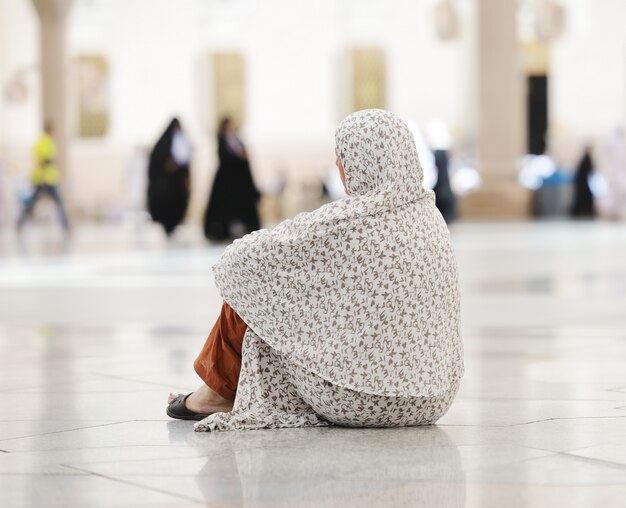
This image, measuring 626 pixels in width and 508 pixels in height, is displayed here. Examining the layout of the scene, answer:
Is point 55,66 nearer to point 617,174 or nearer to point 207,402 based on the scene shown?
point 617,174

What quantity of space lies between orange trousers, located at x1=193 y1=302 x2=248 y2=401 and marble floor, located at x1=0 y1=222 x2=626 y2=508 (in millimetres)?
169

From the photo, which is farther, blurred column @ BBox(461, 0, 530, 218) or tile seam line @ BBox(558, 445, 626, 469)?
blurred column @ BBox(461, 0, 530, 218)

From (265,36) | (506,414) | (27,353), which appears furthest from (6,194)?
(506,414)

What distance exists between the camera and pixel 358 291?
3.60 m

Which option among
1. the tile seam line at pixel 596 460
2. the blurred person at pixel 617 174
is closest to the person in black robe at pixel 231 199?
the blurred person at pixel 617 174

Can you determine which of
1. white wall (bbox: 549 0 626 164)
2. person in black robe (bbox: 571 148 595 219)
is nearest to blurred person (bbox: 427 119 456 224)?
person in black robe (bbox: 571 148 595 219)

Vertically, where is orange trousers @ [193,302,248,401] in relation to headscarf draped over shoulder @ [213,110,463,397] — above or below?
below

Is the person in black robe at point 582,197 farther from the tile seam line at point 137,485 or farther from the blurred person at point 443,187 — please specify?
the tile seam line at point 137,485

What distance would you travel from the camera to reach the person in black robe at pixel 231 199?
15.9 m

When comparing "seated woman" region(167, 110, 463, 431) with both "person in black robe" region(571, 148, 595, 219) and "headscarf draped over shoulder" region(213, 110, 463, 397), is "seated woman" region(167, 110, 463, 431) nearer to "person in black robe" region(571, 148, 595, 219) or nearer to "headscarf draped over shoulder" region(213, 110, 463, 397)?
"headscarf draped over shoulder" region(213, 110, 463, 397)

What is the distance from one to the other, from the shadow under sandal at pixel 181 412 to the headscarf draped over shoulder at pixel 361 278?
386mm

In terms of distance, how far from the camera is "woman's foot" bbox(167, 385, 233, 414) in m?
3.87

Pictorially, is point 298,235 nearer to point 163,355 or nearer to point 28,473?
point 28,473

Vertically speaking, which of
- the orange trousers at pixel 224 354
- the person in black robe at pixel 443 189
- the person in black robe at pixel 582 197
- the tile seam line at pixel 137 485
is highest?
the orange trousers at pixel 224 354
